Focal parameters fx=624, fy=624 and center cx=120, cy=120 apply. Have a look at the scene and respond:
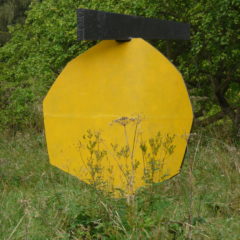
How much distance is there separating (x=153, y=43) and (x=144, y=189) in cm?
576

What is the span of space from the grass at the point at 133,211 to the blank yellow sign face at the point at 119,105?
1.04ft

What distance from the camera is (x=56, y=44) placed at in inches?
417

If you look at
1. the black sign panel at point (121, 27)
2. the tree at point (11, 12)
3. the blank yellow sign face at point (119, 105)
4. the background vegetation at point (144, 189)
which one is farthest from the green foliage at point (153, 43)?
the tree at point (11, 12)

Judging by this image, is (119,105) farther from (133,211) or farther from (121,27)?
(133,211)

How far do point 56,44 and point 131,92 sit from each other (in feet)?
16.0

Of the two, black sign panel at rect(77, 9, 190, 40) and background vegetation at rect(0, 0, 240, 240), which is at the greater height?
black sign panel at rect(77, 9, 190, 40)

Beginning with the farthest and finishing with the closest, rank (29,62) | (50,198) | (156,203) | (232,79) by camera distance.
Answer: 1. (29,62)
2. (232,79)
3. (50,198)
4. (156,203)

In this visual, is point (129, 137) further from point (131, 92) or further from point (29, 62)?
point (29, 62)

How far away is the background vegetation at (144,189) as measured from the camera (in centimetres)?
395

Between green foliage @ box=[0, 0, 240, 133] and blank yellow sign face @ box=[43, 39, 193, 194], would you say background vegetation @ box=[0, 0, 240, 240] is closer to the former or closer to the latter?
green foliage @ box=[0, 0, 240, 133]

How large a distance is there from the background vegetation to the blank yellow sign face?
33 cm

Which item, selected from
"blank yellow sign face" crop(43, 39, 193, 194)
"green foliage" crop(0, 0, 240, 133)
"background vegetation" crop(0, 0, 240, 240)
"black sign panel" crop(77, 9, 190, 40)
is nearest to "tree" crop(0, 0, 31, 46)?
"background vegetation" crop(0, 0, 240, 240)

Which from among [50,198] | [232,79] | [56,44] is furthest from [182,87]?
[56,44]

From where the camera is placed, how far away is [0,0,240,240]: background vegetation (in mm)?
3953
